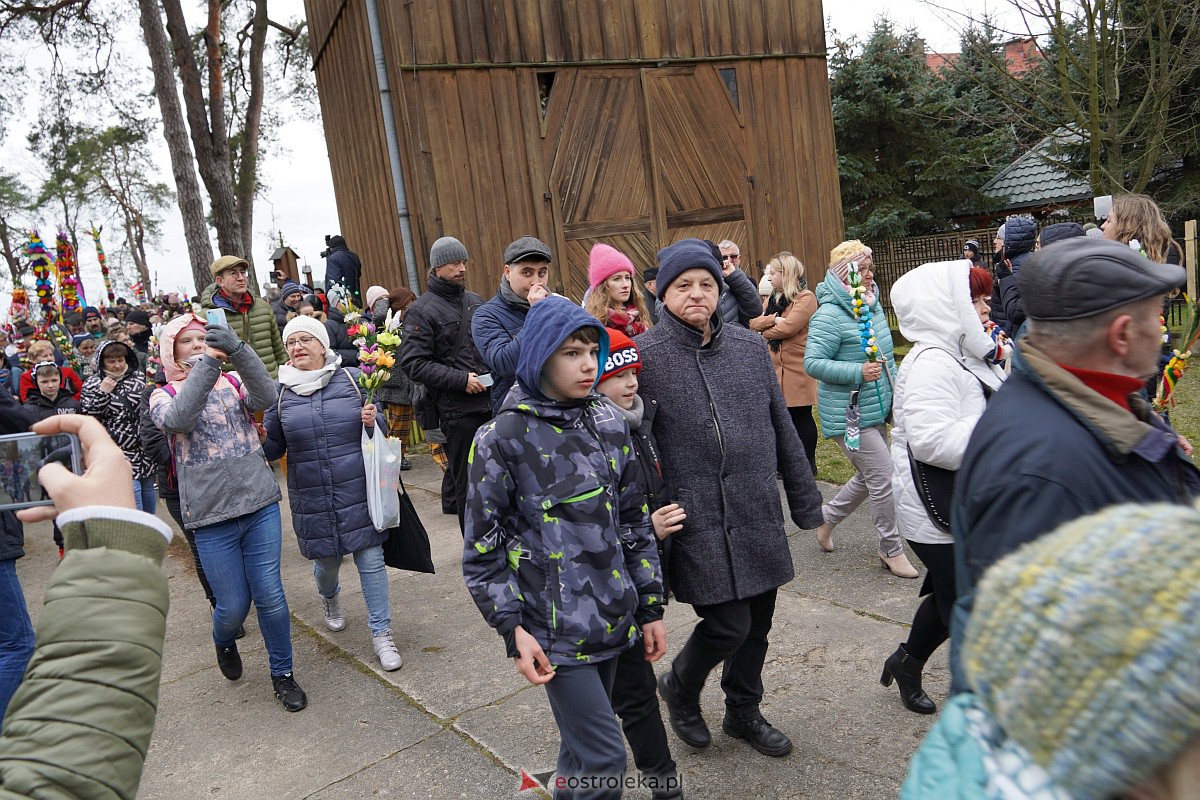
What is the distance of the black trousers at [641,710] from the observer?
10.1ft

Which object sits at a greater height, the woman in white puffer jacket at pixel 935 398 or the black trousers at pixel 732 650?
the woman in white puffer jacket at pixel 935 398

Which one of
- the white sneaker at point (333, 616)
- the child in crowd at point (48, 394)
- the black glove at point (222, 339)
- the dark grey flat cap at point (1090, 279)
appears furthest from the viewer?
the child in crowd at point (48, 394)

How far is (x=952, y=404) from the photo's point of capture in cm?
332

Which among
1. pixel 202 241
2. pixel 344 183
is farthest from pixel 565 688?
pixel 202 241

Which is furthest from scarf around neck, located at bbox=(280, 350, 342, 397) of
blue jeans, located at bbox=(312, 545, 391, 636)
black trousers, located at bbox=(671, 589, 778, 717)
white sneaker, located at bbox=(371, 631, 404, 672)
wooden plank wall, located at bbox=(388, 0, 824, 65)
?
wooden plank wall, located at bbox=(388, 0, 824, 65)

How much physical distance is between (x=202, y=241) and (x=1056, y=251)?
1663 cm

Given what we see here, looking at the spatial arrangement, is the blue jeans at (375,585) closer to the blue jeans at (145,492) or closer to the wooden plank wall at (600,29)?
the blue jeans at (145,492)

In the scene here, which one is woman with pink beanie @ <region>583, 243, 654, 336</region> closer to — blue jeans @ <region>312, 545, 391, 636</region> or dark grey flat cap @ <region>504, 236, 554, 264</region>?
dark grey flat cap @ <region>504, 236, 554, 264</region>

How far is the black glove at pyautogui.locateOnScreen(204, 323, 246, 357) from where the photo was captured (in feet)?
13.3

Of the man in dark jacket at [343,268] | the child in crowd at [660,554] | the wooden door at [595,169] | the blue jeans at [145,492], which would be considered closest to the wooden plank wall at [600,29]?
the wooden door at [595,169]

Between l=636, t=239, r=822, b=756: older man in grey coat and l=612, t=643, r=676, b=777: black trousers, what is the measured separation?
0.31 metres

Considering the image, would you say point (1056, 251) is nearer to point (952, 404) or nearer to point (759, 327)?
point (952, 404)

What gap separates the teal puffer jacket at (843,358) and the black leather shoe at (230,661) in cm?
351

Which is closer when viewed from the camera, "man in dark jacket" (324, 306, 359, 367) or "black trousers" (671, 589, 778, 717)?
"black trousers" (671, 589, 778, 717)
